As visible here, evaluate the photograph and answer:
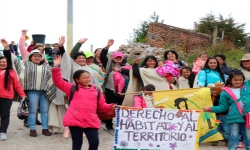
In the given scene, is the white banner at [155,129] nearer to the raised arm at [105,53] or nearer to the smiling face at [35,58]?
the raised arm at [105,53]

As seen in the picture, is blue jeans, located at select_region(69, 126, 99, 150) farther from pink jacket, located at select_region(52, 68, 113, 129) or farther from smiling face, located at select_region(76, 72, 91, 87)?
smiling face, located at select_region(76, 72, 91, 87)

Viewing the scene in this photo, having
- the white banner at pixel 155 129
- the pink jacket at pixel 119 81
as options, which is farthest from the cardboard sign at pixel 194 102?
the white banner at pixel 155 129

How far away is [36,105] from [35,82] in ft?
1.49

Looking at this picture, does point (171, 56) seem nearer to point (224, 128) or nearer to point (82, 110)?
point (224, 128)

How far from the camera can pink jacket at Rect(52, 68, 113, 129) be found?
548cm

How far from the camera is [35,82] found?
303 inches

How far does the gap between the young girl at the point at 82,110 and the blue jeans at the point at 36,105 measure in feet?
7.20

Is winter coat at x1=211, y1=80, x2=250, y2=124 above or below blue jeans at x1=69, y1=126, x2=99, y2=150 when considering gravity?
above

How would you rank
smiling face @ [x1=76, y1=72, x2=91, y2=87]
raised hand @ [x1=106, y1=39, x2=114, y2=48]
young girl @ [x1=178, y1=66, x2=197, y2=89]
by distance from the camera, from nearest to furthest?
1. smiling face @ [x1=76, y1=72, x2=91, y2=87]
2. raised hand @ [x1=106, y1=39, x2=114, y2=48]
3. young girl @ [x1=178, y1=66, x2=197, y2=89]

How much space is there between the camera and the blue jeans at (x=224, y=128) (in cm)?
738

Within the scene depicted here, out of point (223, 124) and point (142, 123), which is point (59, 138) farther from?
point (223, 124)

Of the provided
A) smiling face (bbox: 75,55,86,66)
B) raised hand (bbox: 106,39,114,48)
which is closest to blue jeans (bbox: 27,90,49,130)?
smiling face (bbox: 75,55,86,66)

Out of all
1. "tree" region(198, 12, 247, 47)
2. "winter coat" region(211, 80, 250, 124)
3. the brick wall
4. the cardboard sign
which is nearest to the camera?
"winter coat" region(211, 80, 250, 124)

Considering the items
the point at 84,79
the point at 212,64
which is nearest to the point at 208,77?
the point at 212,64
